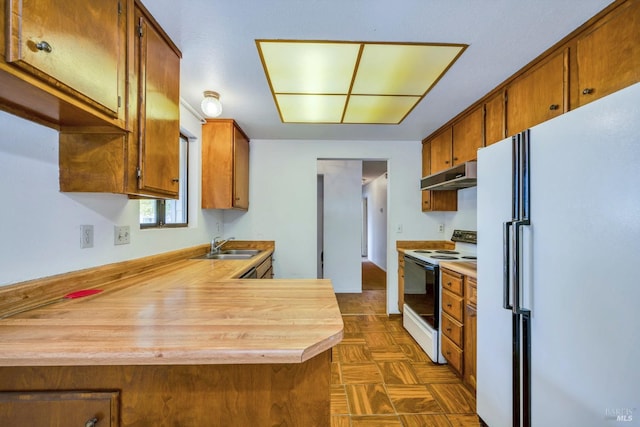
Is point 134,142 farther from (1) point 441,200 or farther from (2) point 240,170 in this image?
(1) point 441,200

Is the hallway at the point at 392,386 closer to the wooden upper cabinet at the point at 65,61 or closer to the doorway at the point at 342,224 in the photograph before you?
the doorway at the point at 342,224

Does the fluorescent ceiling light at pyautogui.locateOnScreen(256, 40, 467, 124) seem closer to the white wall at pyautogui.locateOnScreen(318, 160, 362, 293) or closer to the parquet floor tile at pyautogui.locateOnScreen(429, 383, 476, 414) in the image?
the white wall at pyautogui.locateOnScreen(318, 160, 362, 293)

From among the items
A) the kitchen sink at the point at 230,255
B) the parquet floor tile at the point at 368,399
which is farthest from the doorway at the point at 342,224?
the parquet floor tile at the point at 368,399

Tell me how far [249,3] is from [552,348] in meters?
2.00

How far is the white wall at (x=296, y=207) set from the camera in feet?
11.0

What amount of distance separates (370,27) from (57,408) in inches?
75.9

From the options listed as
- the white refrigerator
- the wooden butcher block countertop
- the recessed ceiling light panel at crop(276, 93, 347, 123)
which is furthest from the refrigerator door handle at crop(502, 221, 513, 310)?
the recessed ceiling light panel at crop(276, 93, 347, 123)

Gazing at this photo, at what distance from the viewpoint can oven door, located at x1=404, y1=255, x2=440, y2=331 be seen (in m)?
2.32

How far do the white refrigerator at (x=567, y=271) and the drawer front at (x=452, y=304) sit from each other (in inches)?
21.2

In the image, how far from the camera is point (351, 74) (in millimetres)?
1804

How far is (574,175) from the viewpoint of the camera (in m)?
0.99

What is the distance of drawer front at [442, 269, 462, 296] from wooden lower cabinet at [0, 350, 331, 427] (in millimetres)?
1566

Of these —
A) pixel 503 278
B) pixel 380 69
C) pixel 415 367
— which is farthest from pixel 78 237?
pixel 415 367

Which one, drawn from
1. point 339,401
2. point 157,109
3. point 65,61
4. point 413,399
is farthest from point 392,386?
point 65,61
